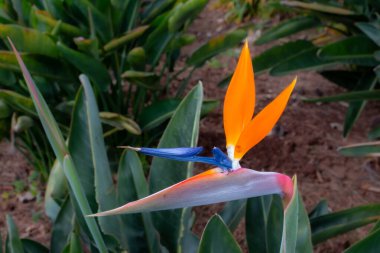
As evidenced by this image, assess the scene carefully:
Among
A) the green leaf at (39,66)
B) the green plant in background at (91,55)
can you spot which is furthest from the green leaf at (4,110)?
the green leaf at (39,66)

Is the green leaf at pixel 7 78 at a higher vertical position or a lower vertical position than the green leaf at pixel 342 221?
higher

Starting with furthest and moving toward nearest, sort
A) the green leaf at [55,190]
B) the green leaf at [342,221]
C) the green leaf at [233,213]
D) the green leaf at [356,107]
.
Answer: the green leaf at [356,107] < the green leaf at [55,190] < the green leaf at [233,213] < the green leaf at [342,221]

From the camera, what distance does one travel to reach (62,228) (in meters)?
1.13

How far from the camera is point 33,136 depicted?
1748 mm

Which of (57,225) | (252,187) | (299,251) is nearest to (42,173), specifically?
(57,225)

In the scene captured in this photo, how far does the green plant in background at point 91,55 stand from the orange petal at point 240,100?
40.4 inches

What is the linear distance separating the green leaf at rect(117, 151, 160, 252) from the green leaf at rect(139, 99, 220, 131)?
2.13 ft

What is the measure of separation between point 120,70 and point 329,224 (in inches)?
37.2

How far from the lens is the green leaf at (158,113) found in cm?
165

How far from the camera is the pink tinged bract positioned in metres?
0.48

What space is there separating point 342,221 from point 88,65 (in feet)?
2.85

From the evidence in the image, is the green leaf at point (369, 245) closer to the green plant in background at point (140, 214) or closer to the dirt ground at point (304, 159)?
the green plant in background at point (140, 214)

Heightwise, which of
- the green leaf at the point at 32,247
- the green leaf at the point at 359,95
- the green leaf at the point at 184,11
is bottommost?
the green leaf at the point at 32,247

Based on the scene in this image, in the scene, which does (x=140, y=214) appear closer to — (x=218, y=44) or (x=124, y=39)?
(x=124, y=39)
